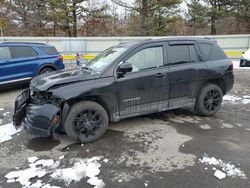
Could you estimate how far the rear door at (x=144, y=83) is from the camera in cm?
459

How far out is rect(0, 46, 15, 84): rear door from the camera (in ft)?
25.5

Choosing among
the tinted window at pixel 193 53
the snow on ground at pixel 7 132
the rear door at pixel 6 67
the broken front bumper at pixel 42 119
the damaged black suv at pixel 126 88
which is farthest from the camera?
the rear door at pixel 6 67

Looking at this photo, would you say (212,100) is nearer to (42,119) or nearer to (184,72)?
(184,72)

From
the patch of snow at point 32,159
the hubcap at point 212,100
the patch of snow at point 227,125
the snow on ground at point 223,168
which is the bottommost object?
the snow on ground at point 223,168

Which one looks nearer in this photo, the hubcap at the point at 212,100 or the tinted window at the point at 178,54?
the tinted window at the point at 178,54

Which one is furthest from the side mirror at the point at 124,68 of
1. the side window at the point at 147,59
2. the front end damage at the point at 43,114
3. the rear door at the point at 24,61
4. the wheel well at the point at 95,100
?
the rear door at the point at 24,61

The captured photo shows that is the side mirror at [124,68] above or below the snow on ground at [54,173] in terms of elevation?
above

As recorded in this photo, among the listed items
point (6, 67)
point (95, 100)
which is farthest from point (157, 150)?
point (6, 67)

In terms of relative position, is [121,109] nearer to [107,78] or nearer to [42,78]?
[107,78]

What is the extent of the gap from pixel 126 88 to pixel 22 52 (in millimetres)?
5250

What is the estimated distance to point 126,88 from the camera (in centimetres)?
457

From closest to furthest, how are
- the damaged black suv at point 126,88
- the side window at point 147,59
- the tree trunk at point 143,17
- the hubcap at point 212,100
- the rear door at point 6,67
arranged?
1. the damaged black suv at point 126,88
2. the side window at point 147,59
3. the hubcap at point 212,100
4. the rear door at point 6,67
5. the tree trunk at point 143,17

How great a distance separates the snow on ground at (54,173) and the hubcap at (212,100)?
9.82 feet

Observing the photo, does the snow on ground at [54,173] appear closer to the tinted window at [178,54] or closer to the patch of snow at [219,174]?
the patch of snow at [219,174]
